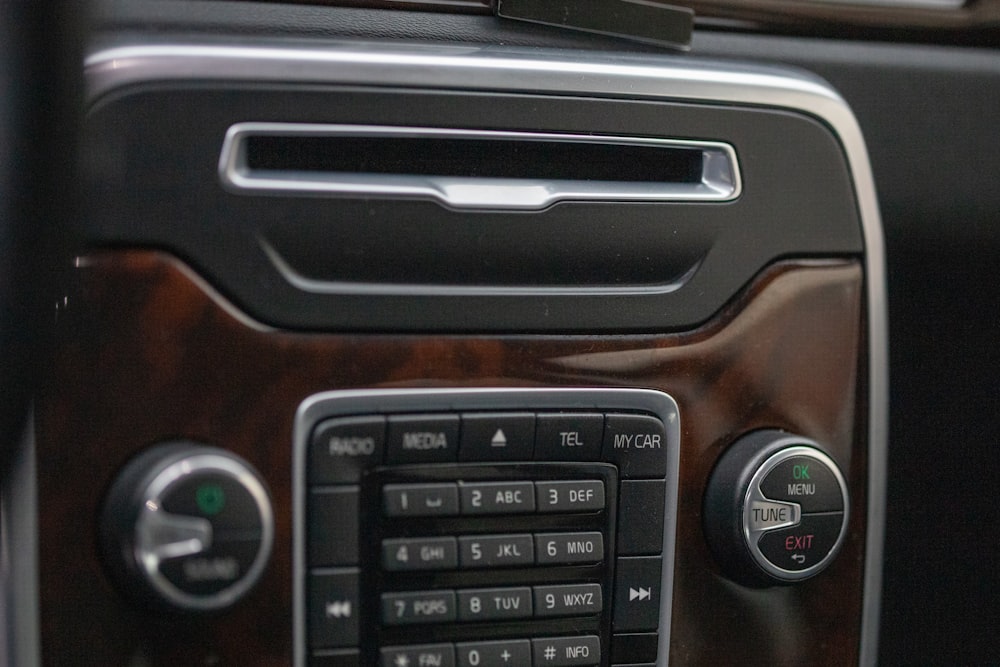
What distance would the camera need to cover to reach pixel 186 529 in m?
0.54

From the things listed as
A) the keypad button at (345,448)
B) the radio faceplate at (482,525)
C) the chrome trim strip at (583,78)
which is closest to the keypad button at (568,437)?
the radio faceplate at (482,525)

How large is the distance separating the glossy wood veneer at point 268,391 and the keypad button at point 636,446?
2 centimetres

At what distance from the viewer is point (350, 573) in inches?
23.2

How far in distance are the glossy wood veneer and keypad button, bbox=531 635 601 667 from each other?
7 cm

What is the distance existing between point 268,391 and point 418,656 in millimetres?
187

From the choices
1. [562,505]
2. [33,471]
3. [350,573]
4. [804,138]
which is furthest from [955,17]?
[33,471]

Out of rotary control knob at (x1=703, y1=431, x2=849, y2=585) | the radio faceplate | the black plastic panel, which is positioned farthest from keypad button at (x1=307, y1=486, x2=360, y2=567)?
rotary control knob at (x1=703, y1=431, x2=849, y2=585)

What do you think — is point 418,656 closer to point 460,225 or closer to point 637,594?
point 637,594

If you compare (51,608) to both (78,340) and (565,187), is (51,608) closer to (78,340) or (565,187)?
(78,340)

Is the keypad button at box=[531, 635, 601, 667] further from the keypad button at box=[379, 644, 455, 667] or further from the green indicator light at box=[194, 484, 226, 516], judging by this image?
the green indicator light at box=[194, 484, 226, 516]

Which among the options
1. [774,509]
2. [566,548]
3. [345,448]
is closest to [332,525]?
[345,448]

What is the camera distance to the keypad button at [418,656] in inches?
23.3

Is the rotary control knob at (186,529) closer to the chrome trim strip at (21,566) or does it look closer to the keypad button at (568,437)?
the chrome trim strip at (21,566)

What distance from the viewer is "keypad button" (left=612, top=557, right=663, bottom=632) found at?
2.08ft
